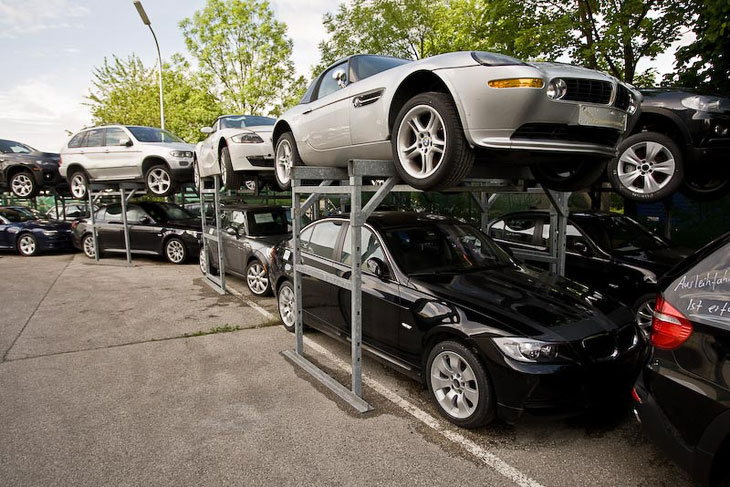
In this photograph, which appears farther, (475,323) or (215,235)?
(215,235)

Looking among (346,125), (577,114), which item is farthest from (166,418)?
(577,114)

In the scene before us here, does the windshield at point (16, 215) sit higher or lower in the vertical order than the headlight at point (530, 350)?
higher

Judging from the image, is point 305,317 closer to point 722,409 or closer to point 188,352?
point 188,352

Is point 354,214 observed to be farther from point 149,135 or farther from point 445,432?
point 149,135

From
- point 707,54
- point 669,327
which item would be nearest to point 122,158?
point 669,327

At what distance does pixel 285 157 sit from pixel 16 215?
11.7 m

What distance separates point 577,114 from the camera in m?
3.09

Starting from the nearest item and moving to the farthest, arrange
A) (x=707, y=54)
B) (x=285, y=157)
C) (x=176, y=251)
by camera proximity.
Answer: (x=285, y=157) < (x=707, y=54) < (x=176, y=251)

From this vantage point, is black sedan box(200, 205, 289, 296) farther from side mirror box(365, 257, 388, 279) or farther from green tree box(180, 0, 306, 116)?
green tree box(180, 0, 306, 116)

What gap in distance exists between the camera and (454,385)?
336 centimetres

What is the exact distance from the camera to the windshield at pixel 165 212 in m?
11.5

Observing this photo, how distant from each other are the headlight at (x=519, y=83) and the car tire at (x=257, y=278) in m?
5.21

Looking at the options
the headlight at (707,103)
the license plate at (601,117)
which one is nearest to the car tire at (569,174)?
the license plate at (601,117)

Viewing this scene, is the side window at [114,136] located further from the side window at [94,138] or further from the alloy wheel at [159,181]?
the alloy wheel at [159,181]
